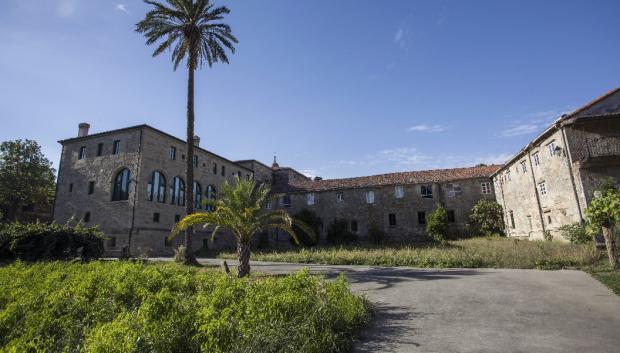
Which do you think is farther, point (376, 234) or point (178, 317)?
point (376, 234)

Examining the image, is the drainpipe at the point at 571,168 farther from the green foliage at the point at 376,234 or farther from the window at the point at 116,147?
the window at the point at 116,147

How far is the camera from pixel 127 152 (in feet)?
97.2

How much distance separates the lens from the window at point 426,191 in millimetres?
33406

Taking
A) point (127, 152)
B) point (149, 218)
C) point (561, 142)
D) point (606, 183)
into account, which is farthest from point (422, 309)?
point (127, 152)

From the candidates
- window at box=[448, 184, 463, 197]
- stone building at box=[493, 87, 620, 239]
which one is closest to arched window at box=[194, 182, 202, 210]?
window at box=[448, 184, 463, 197]

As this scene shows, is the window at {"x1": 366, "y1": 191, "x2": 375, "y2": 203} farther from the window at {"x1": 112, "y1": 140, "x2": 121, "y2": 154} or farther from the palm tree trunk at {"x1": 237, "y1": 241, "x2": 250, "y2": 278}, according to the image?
the window at {"x1": 112, "y1": 140, "x2": 121, "y2": 154}

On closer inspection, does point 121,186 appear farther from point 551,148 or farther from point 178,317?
point 551,148

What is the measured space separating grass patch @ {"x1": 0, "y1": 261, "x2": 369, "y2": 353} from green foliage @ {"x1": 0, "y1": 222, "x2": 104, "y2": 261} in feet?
30.6

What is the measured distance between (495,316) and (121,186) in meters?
31.7

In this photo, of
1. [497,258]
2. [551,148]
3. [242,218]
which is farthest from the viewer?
[551,148]

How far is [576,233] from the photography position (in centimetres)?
1750

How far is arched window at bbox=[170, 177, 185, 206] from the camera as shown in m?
32.1

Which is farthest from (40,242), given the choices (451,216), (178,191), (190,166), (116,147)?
(451,216)

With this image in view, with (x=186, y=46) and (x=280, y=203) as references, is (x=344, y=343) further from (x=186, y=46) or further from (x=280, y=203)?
(x=280, y=203)
